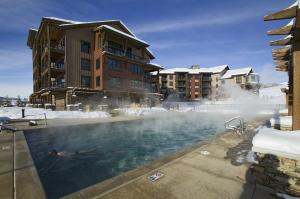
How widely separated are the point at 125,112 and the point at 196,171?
20.9 m

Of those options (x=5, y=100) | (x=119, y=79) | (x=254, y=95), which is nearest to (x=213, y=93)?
(x=254, y=95)

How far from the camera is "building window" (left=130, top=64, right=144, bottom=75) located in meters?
32.9

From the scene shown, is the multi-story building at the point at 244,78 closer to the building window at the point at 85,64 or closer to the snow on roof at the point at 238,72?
the snow on roof at the point at 238,72

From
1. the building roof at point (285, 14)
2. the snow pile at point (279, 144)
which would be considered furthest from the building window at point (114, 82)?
the snow pile at point (279, 144)

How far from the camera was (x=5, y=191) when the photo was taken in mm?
3879

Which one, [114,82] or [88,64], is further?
[114,82]

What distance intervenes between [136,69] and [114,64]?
536cm

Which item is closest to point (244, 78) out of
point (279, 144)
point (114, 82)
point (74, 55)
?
point (114, 82)

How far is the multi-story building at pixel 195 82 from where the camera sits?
65.1 metres

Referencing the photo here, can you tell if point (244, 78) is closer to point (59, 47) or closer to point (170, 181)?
point (59, 47)

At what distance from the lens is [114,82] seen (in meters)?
29.5

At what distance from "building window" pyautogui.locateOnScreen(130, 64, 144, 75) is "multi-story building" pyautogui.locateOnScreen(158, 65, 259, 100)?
1190 inches

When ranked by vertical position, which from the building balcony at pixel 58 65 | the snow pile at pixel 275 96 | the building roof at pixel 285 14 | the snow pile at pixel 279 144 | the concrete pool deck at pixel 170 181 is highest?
the building balcony at pixel 58 65

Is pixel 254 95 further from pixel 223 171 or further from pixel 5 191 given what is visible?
pixel 5 191
